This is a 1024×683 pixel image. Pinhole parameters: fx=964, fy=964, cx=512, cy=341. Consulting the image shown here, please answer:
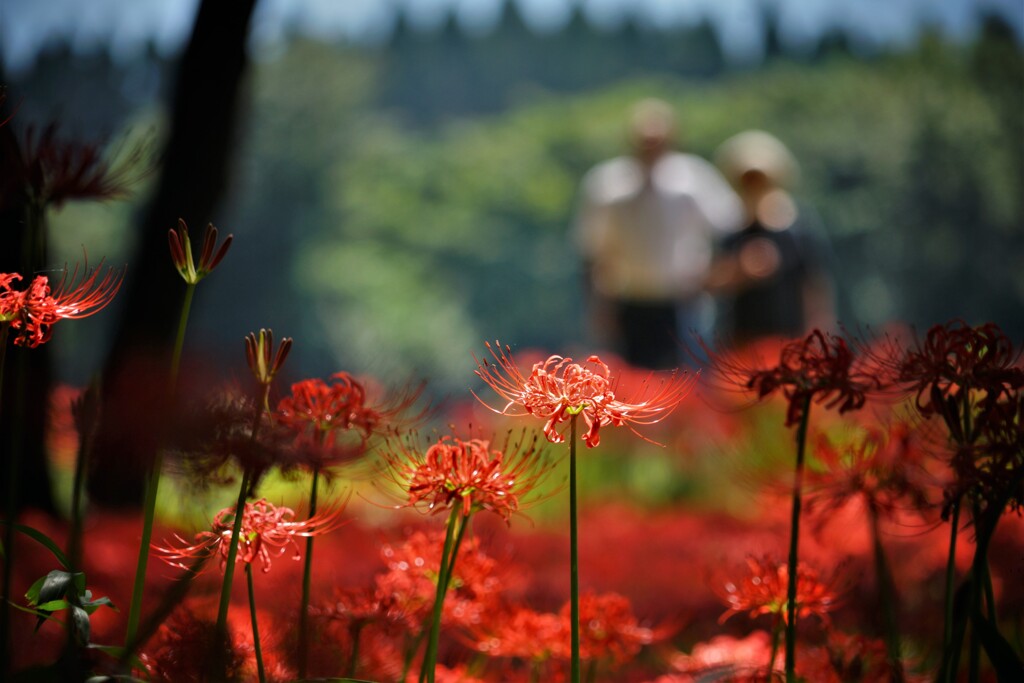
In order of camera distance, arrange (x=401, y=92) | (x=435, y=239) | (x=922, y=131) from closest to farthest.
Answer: (x=922, y=131)
(x=435, y=239)
(x=401, y=92)

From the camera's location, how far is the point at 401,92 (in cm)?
2703

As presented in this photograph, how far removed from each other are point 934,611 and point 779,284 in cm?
298

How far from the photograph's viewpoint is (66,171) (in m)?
0.78

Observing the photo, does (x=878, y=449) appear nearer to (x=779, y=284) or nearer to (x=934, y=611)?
(x=934, y=611)

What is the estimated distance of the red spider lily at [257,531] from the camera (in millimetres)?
713

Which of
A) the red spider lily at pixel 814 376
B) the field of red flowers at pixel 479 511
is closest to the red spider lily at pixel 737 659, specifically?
the field of red flowers at pixel 479 511

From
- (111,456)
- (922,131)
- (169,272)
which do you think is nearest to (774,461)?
(111,456)

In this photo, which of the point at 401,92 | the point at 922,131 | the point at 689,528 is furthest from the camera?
the point at 401,92

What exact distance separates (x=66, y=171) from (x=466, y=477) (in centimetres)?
41

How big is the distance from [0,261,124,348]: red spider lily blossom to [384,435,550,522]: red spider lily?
0.24 m

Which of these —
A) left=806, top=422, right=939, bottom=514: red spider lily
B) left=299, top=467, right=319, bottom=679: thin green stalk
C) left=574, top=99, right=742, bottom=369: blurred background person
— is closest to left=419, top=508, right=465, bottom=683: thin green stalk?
left=299, top=467, right=319, bottom=679: thin green stalk

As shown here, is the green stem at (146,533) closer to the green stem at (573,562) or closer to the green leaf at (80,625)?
the green leaf at (80,625)

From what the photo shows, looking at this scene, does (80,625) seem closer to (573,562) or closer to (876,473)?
(573,562)

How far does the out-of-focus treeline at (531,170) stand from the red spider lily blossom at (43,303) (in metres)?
15.2
